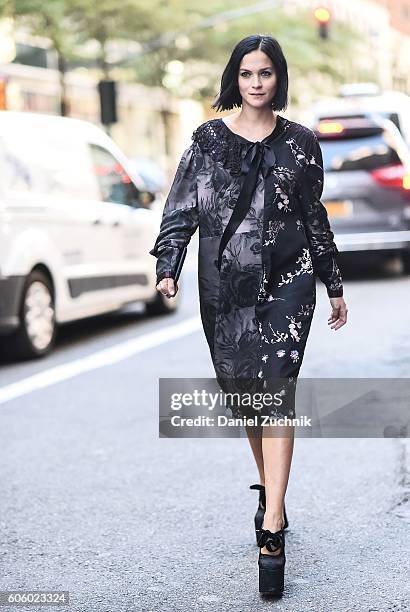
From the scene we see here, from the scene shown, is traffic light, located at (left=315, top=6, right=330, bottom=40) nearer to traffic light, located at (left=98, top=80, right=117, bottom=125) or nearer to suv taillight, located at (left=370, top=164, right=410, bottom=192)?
traffic light, located at (left=98, top=80, right=117, bottom=125)

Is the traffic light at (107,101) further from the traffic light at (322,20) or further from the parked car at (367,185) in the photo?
the parked car at (367,185)

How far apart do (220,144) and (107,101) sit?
23.7m

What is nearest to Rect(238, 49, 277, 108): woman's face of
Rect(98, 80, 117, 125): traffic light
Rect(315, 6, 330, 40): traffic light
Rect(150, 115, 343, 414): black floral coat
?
Rect(150, 115, 343, 414): black floral coat

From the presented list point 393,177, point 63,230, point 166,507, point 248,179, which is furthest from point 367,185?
point 248,179

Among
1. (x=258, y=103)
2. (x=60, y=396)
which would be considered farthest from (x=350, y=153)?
(x=258, y=103)

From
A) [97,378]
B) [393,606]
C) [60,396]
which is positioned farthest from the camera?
[97,378]

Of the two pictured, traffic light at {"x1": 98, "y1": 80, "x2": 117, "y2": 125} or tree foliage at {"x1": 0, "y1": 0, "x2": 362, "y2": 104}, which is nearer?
traffic light at {"x1": 98, "y1": 80, "x2": 117, "y2": 125}

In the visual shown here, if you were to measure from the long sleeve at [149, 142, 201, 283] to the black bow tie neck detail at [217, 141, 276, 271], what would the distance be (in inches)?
5.9

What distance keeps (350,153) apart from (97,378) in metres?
6.77

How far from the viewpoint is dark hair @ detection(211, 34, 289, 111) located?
161 inches

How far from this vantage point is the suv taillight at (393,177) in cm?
1423

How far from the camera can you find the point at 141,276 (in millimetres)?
11430

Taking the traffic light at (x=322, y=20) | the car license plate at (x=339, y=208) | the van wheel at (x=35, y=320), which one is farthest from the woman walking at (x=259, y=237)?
the traffic light at (x=322, y=20)

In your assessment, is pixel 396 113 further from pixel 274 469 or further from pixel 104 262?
pixel 274 469
